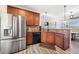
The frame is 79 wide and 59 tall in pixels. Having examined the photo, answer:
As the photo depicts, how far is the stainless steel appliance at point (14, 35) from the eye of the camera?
231 centimetres

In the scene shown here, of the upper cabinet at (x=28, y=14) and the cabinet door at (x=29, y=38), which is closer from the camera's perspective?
the upper cabinet at (x=28, y=14)

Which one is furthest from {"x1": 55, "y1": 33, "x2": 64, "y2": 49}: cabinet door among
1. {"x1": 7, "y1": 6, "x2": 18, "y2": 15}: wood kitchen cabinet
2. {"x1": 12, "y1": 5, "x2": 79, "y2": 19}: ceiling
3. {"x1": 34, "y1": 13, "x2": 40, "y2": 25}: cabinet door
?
{"x1": 7, "y1": 6, "x2": 18, "y2": 15}: wood kitchen cabinet

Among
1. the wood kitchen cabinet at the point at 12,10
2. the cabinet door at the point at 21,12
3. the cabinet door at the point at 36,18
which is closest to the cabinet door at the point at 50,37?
the cabinet door at the point at 36,18

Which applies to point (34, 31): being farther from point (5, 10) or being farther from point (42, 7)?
point (5, 10)

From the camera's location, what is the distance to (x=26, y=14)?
240 cm

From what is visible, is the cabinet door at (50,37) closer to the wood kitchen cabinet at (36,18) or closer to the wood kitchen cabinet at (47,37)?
the wood kitchen cabinet at (47,37)

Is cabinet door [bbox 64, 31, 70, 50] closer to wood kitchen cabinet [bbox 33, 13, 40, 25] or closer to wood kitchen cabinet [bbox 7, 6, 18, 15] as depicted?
wood kitchen cabinet [bbox 33, 13, 40, 25]

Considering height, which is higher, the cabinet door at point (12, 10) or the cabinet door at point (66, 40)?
the cabinet door at point (12, 10)

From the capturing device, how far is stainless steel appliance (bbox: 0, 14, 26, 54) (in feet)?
7.59

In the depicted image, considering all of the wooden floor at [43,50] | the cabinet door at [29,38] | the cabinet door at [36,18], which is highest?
the cabinet door at [36,18]

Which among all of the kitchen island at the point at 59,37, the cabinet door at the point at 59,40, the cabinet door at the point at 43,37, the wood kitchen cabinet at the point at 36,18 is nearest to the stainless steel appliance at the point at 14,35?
the wood kitchen cabinet at the point at 36,18

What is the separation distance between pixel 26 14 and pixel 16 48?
760mm
